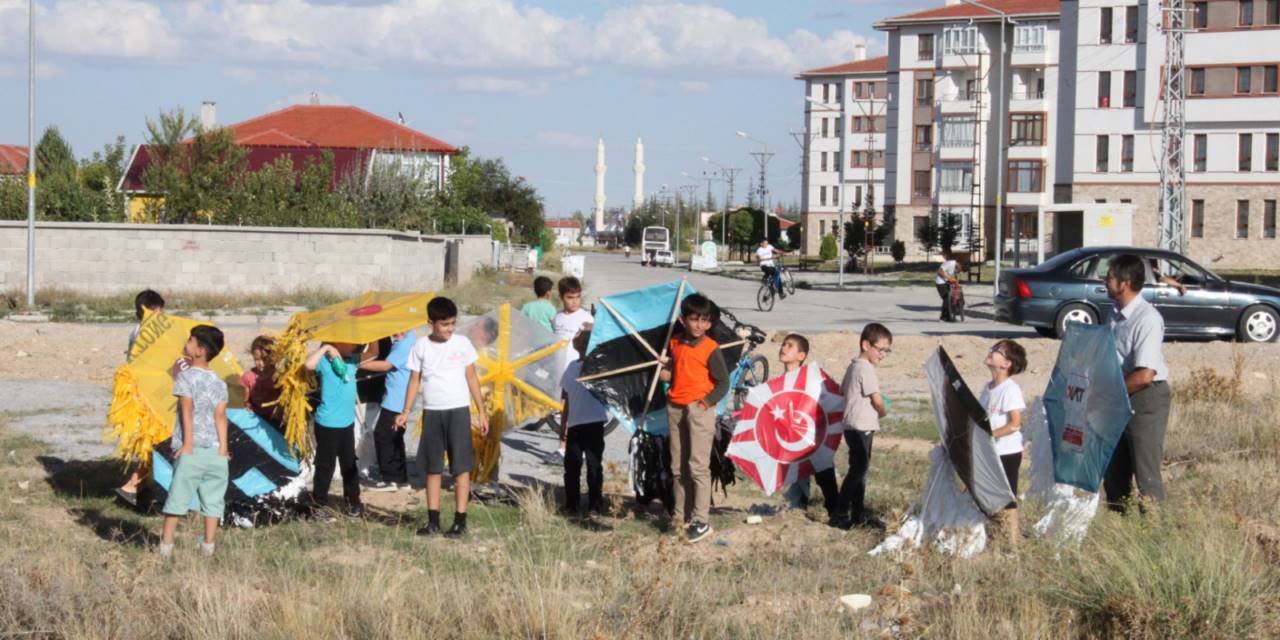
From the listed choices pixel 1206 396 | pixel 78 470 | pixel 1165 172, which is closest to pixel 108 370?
pixel 78 470

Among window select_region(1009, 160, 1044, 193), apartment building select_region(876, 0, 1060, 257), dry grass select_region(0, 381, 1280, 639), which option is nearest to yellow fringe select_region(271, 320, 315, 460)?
dry grass select_region(0, 381, 1280, 639)

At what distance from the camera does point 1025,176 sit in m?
86.9

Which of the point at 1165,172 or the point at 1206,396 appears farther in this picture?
the point at 1165,172

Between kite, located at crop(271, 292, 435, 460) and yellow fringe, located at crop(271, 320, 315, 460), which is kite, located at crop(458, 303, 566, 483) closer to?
kite, located at crop(271, 292, 435, 460)

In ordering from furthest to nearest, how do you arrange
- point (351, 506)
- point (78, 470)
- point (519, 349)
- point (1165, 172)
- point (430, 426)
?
point (1165, 172) → point (78, 470) → point (519, 349) → point (351, 506) → point (430, 426)

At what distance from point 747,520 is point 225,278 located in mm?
26340

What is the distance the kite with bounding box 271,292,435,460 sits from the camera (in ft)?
31.2

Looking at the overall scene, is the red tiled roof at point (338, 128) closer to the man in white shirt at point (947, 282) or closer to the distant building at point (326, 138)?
the distant building at point (326, 138)

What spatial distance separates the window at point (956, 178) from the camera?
90.7 metres

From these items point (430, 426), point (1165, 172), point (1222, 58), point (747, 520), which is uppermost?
point (1222, 58)

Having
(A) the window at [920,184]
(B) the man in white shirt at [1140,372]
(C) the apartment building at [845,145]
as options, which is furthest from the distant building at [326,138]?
(B) the man in white shirt at [1140,372]

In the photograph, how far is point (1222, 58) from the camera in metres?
66.0

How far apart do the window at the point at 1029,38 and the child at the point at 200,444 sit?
275ft

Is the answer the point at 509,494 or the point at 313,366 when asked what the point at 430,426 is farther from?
the point at 509,494
